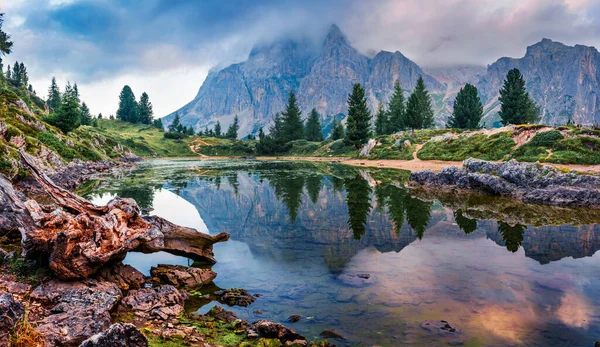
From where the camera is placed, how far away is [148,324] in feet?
30.2

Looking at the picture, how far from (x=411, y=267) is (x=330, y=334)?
6.46 m

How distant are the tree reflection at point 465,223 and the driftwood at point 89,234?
14990 millimetres

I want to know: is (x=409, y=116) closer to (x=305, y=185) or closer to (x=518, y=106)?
(x=518, y=106)

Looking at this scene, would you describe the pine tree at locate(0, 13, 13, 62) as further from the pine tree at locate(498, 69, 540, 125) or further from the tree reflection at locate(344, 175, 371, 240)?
the pine tree at locate(498, 69, 540, 125)

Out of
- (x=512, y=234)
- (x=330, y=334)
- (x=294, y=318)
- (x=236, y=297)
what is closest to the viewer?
(x=330, y=334)

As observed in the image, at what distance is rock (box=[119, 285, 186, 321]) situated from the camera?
9.80 metres

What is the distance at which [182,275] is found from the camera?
509 inches

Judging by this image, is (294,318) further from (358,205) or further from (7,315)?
(358,205)

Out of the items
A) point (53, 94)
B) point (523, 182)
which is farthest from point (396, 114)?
point (53, 94)

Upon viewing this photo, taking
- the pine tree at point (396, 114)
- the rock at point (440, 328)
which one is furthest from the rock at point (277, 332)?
the pine tree at point (396, 114)

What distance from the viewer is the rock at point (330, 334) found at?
911 cm

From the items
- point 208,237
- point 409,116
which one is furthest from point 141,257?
point 409,116

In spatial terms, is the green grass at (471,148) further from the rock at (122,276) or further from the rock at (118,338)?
the rock at (118,338)

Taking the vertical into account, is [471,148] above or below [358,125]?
below
